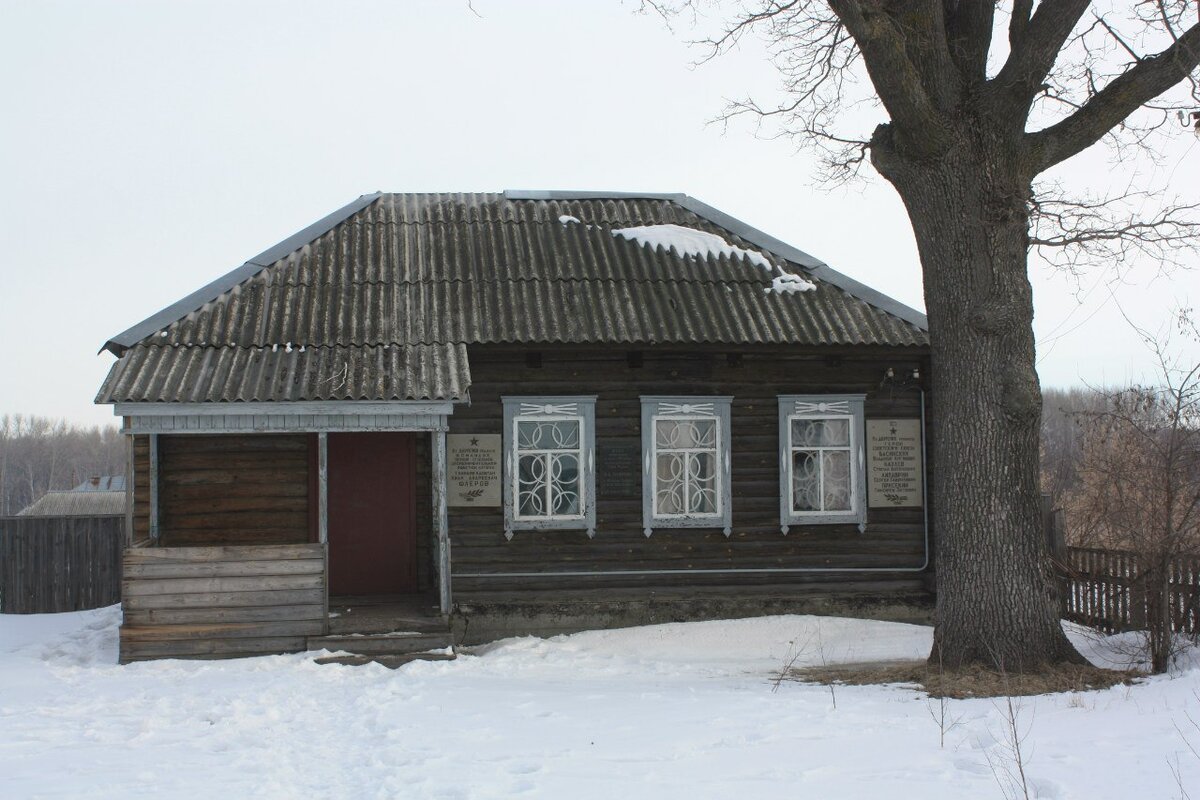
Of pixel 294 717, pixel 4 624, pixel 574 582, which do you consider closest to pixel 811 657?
pixel 574 582

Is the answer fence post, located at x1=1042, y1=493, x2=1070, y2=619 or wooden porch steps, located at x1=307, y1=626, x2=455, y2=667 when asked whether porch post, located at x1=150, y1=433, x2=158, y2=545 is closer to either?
wooden porch steps, located at x1=307, y1=626, x2=455, y2=667

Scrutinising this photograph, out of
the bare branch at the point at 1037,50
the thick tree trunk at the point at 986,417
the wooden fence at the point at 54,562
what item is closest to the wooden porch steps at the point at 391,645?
the thick tree trunk at the point at 986,417

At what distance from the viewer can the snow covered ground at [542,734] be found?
5.57 m

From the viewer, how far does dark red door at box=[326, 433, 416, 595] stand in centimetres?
1198

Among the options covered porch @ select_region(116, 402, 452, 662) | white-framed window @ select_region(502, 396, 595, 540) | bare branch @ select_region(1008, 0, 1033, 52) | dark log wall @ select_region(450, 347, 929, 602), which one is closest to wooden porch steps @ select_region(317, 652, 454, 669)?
covered porch @ select_region(116, 402, 452, 662)

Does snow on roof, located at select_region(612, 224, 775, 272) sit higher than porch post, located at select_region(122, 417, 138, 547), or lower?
higher

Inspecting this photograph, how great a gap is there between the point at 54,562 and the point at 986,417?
12.0m

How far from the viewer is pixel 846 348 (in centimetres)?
1163

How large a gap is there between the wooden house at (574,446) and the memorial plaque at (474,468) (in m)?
0.02

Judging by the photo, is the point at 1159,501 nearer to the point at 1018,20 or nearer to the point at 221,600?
the point at 1018,20

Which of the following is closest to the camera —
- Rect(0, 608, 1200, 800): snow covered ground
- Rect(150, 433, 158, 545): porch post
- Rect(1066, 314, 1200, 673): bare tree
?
Rect(0, 608, 1200, 800): snow covered ground

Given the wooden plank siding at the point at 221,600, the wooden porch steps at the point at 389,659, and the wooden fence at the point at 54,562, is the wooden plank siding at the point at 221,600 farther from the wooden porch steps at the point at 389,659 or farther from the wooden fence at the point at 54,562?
the wooden fence at the point at 54,562

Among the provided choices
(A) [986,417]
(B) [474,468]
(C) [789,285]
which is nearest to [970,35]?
(A) [986,417]

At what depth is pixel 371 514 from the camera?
12023 millimetres
